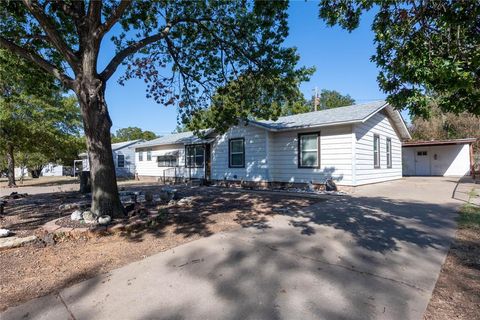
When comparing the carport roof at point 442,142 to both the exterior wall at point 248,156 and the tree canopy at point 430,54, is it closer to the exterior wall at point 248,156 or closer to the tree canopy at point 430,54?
the exterior wall at point 248,156

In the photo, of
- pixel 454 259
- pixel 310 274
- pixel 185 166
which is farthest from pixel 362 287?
pixel 185 166

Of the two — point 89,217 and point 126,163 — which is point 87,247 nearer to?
point 89,217

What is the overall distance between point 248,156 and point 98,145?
895 cm

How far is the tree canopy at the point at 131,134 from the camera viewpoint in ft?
204

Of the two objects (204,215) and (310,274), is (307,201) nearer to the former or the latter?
(204,215)

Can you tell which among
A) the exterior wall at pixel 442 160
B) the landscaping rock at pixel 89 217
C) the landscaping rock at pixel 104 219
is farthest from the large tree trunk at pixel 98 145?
the exterior wall at pixel 442 160

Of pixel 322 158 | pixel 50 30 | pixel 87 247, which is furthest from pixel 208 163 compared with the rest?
pixel 87 247

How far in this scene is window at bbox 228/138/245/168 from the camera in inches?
577

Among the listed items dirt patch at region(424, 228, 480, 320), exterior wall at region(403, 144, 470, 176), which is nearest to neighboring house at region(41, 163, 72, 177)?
exterior wall at region(403, 144, 470, 176)

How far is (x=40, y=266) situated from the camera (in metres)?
3.96

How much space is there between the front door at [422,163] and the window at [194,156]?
1715 centimetres

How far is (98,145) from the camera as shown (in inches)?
237

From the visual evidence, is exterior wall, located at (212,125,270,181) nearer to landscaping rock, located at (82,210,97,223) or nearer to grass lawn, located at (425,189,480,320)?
landscaping rock, located at (82,210,97,223)

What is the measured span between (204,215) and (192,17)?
5.67 meters
